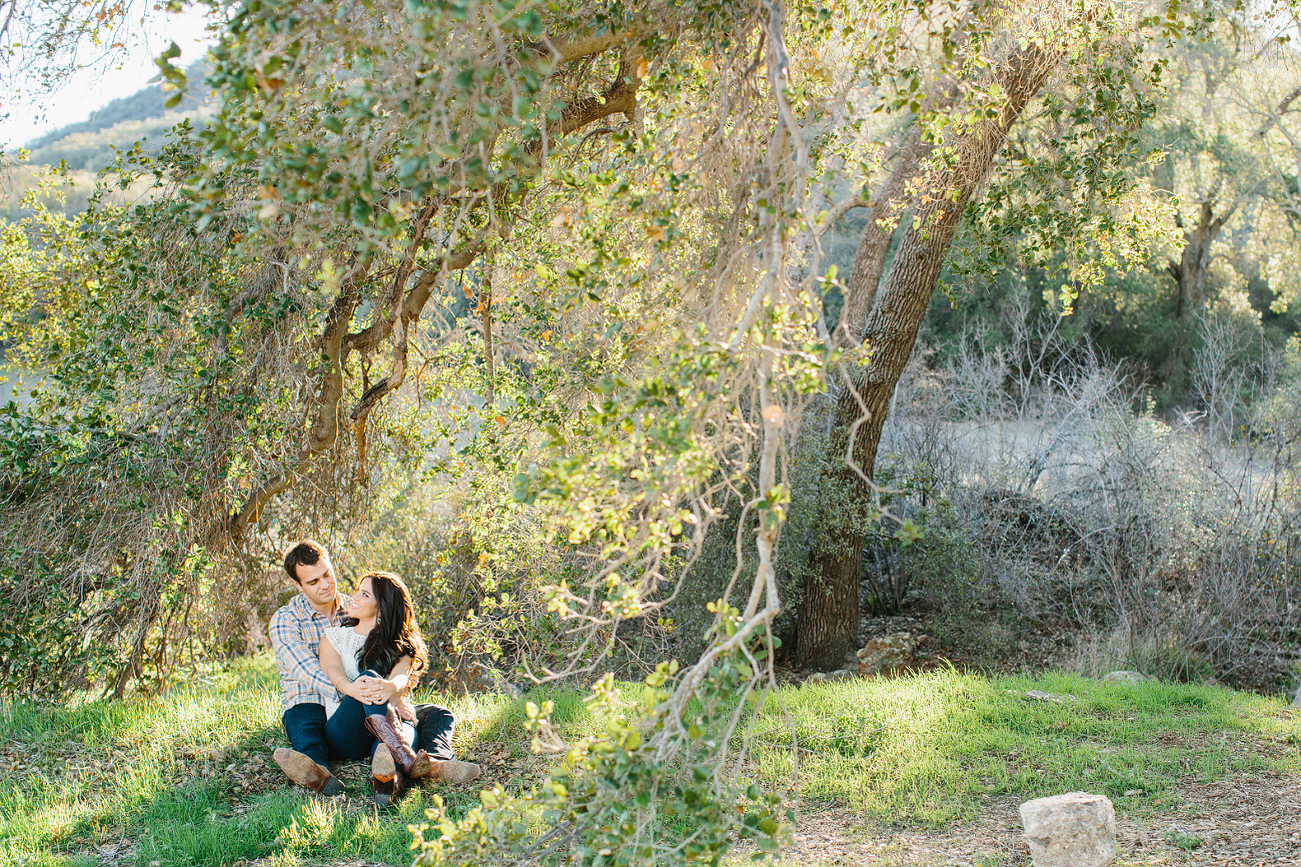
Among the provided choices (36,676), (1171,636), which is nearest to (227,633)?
(36,676)

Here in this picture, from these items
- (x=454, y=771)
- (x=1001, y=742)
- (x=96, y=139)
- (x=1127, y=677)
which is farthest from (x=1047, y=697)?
(x=96, y=139)

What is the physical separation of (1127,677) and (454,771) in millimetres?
4843

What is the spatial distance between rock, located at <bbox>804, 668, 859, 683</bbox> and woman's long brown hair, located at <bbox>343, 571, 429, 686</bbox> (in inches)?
142

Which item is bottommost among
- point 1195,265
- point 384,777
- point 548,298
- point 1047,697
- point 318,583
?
point 1195,265

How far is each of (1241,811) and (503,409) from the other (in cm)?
382

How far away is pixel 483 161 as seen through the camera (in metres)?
2.23

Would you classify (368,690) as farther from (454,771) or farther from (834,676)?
(834,676)

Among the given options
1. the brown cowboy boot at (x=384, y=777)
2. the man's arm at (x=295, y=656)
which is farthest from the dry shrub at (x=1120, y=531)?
the man's arm at (x=295, y=656)

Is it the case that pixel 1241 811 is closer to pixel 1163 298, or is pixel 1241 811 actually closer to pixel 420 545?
pixel 420 545

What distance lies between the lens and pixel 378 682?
4.44m

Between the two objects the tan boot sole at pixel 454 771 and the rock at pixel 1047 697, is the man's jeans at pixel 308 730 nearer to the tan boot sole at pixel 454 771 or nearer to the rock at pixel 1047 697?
the tan boot sole at pixel 454 771

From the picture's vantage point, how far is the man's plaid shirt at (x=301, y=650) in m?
4.61

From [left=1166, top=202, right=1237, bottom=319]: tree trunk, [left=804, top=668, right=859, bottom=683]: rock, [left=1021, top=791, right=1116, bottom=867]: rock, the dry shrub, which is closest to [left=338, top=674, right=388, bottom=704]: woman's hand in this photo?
[left=1021, top=791, right=1116, bottom=867]: rock

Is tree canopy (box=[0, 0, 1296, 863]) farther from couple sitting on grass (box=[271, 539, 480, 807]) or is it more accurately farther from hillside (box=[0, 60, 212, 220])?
couple sitting on grass (box=[271, 539, 480, 807])
